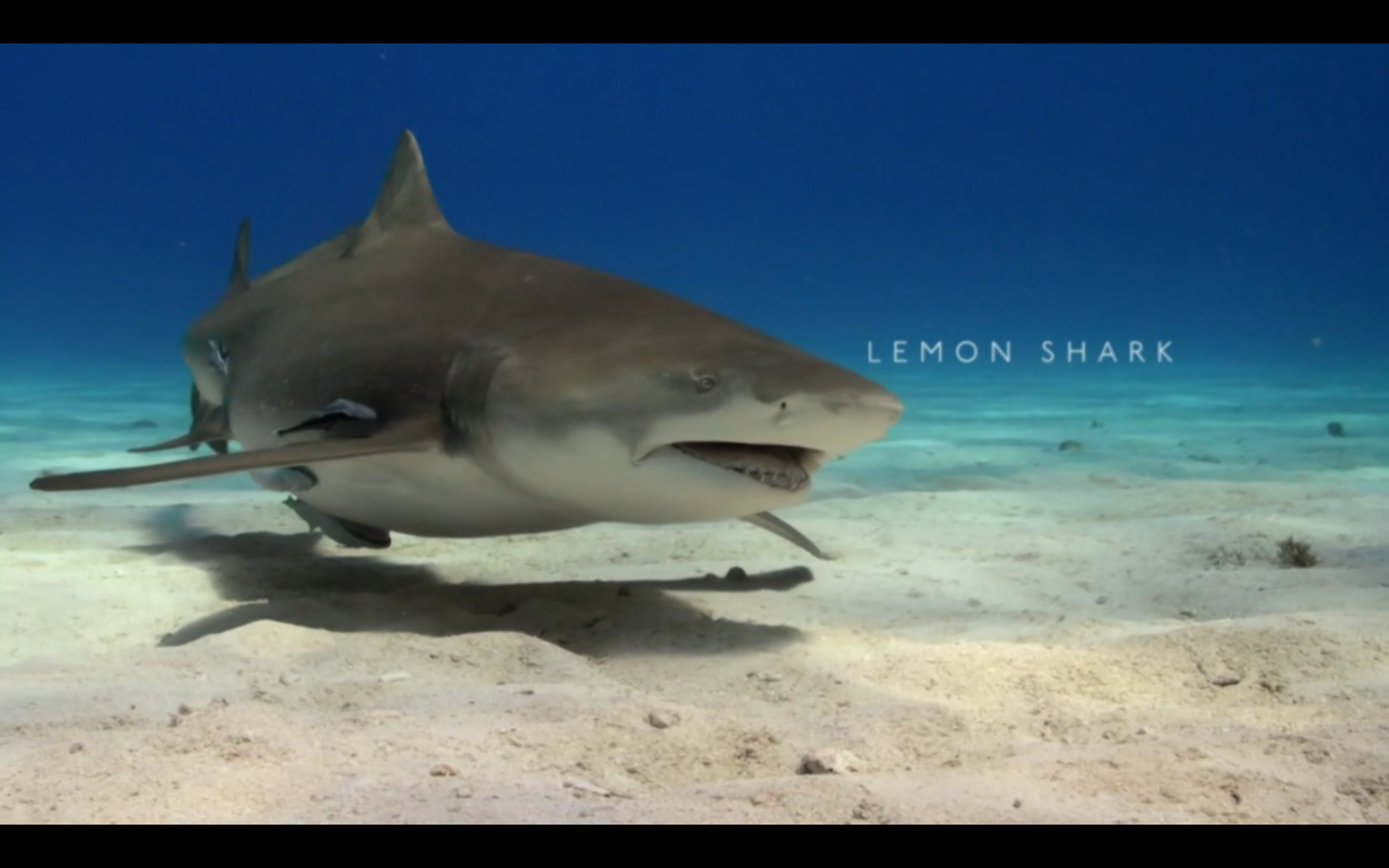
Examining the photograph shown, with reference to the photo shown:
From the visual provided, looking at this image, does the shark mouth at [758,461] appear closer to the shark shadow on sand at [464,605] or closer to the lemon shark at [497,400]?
the lemon shark at [497,400]

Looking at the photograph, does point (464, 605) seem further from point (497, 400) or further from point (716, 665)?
point (716, 665)

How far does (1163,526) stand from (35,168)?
157204mm

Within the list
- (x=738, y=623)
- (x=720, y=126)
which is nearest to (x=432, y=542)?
(x=738, y=623)

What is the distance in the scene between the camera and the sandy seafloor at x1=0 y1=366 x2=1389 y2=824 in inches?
77.4

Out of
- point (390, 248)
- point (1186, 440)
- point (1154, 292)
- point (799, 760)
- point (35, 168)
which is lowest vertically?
point (799, 760)

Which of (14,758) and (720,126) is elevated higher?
(720,126)

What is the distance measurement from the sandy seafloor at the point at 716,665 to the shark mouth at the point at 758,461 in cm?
56

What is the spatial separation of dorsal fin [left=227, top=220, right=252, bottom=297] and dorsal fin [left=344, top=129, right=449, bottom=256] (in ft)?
4.85

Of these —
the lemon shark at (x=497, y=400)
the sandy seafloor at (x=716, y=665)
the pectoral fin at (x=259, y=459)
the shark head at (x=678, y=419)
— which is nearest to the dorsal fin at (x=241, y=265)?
the lemon shark at (x=497, y=400)

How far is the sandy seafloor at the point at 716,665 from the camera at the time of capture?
1.97 meters

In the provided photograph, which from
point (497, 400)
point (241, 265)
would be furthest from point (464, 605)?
point (241, 265)
